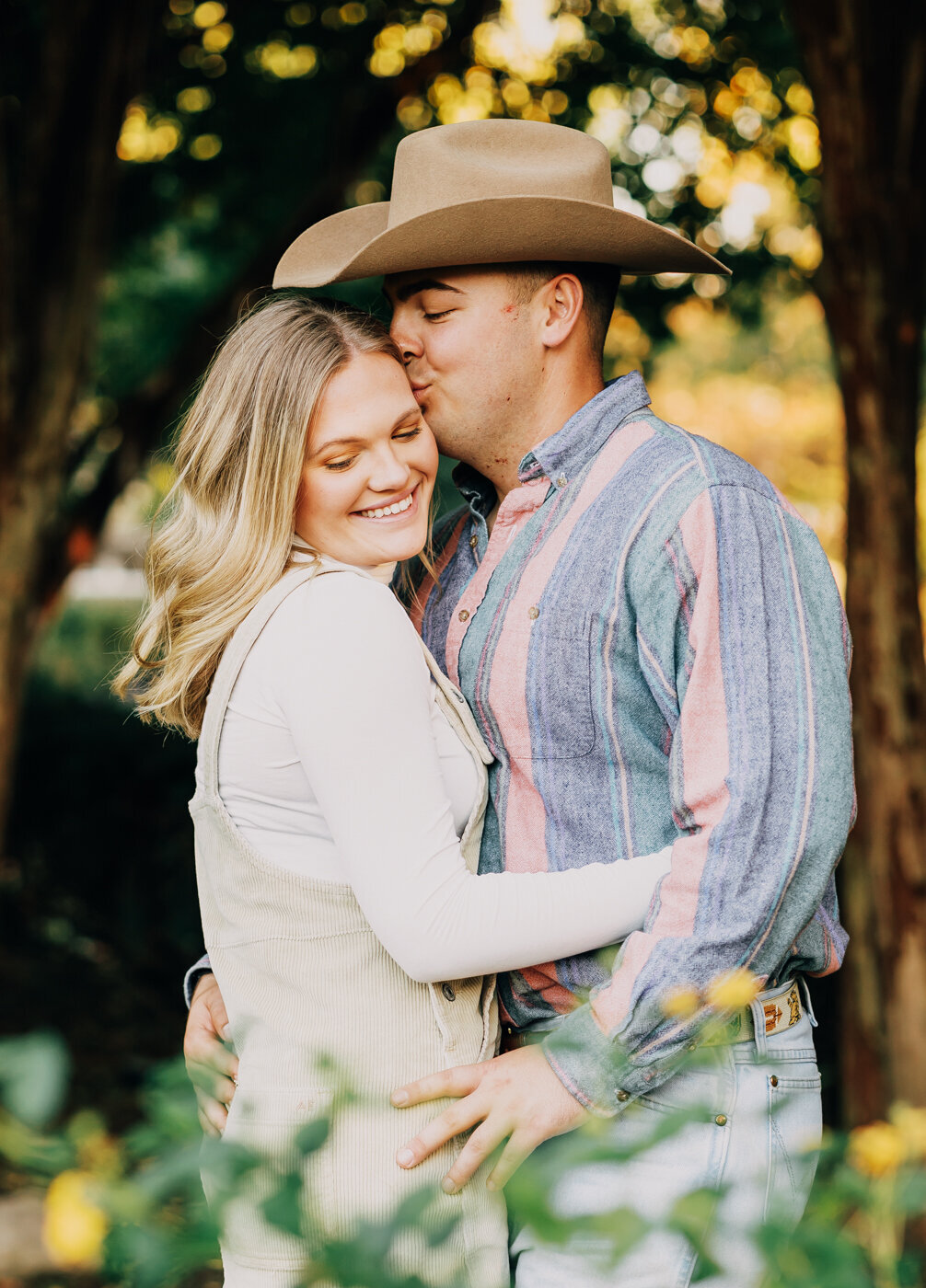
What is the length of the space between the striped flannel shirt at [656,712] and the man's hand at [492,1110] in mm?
40

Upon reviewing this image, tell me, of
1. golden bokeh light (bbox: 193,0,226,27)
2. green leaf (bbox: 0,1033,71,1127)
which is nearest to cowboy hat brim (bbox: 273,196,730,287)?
green leaf (bbox: 0,1033,71,1127)

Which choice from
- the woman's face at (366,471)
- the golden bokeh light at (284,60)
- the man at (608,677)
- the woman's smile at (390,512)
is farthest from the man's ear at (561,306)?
the golden bokeh light at (284,60)

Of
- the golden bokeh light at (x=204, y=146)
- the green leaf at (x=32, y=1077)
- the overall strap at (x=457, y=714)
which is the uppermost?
the golden bokeh light at (x=204, y=146)

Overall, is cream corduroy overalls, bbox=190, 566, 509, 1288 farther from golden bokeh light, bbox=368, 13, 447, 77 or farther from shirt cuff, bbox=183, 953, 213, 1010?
golden bokeh light, bbox=368, 13, 447, 77

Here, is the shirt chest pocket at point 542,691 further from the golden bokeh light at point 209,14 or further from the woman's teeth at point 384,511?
the golden bokeh light at point 209,14

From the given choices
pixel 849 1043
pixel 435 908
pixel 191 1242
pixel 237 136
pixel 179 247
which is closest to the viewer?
pixel 191 1242

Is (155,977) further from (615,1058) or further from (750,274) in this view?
(615,1058)

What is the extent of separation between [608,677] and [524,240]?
2.73ft

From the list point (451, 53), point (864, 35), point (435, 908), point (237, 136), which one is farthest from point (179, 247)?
point (435, 908)

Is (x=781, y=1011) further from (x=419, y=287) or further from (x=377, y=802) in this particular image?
(x=419, y=287)

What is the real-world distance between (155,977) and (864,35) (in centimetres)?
565

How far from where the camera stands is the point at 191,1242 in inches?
29.4

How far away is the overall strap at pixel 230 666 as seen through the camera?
6.20 ft

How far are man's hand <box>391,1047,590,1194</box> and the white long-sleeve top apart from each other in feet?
0.51
